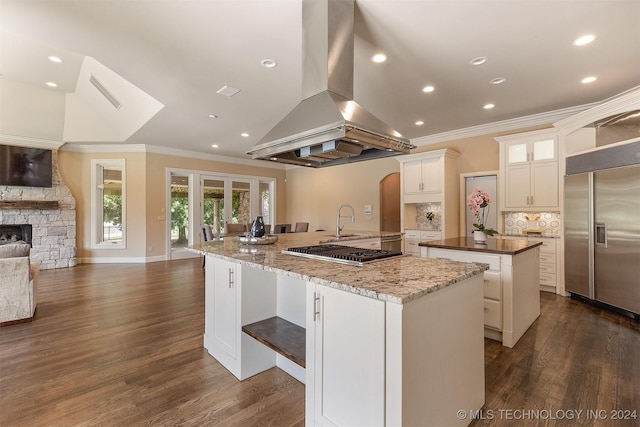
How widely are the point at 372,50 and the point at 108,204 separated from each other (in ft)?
22.7

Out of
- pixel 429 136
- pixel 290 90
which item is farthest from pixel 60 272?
pixel 429 136

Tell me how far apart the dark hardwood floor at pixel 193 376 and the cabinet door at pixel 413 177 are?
2.79 metres

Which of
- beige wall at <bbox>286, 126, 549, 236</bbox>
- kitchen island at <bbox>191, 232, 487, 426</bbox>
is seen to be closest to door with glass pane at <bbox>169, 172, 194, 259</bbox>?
beige wall at <bbox>286, 126, 549, 236</bbox>

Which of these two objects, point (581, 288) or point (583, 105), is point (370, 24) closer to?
point (583, 105)

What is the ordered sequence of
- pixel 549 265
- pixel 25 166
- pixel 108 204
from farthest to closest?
pixel 108 204
pixel 25 166
pixel 549 265

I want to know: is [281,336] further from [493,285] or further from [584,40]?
[584,40]

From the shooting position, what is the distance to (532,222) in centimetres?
461

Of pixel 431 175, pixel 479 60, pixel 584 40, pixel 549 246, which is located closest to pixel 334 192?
pixel 431 175

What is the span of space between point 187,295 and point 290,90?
10.3 ft

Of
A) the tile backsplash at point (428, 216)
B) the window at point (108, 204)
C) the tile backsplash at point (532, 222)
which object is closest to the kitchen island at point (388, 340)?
the tile backsplash at point (532, 222)

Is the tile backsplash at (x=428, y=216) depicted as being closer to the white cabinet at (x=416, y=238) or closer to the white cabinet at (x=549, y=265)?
the white cabinet at (x=416, y=238)

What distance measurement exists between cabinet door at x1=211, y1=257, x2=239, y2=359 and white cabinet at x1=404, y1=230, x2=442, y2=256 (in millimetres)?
3881

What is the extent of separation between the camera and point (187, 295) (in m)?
4.05

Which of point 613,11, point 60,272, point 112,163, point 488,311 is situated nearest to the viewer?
point 613,11
